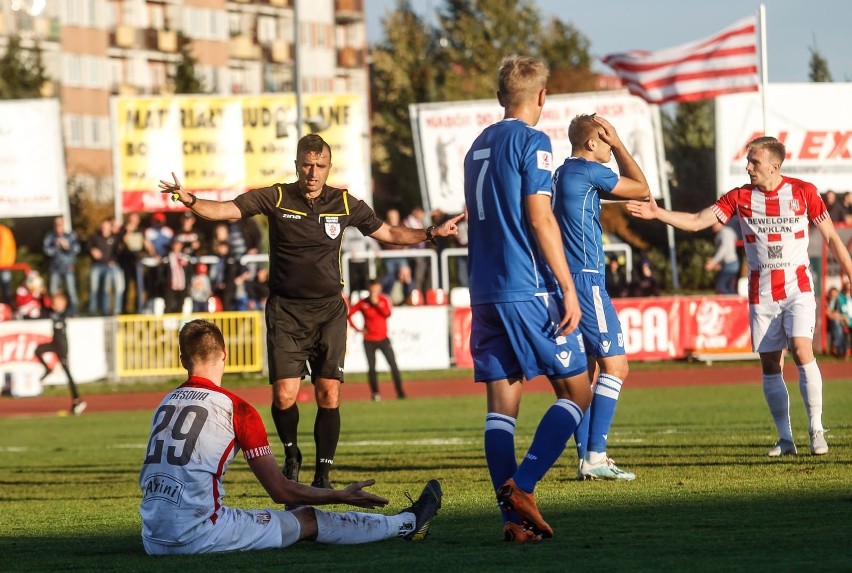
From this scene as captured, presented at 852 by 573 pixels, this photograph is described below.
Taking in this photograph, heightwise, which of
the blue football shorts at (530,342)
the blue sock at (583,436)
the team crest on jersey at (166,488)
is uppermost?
the blue football shorts at (530,342)

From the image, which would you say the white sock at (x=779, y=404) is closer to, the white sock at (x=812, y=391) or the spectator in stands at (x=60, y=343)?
the white sock at (x=812, y=391)

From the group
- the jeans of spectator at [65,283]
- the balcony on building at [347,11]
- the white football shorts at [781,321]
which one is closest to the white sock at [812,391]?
the white football shorts at [781,321]

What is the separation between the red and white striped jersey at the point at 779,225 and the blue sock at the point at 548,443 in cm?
391

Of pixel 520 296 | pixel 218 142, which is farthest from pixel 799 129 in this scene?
pixel 520 296

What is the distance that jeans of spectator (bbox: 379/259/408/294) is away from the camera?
29.8 metres

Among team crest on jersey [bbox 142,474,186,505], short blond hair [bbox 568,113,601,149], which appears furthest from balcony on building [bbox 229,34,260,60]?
team crest on jersey [bbox 142,474,186,505]

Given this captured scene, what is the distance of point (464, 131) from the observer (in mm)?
38000

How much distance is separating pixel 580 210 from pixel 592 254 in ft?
0.94

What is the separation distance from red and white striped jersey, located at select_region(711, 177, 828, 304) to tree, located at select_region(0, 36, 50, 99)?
1912 inches

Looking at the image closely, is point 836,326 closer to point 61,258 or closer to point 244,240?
point 244,240

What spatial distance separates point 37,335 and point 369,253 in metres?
7.12

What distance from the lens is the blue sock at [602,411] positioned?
9.47 m

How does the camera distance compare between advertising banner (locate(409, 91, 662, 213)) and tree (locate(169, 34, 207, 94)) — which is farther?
tree (locate(169, 34, 207, 94))

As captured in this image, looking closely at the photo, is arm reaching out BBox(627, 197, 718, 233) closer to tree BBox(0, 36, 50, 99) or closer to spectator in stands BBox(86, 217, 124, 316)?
spectator in stands BBox(86, 217, 124, 316)
